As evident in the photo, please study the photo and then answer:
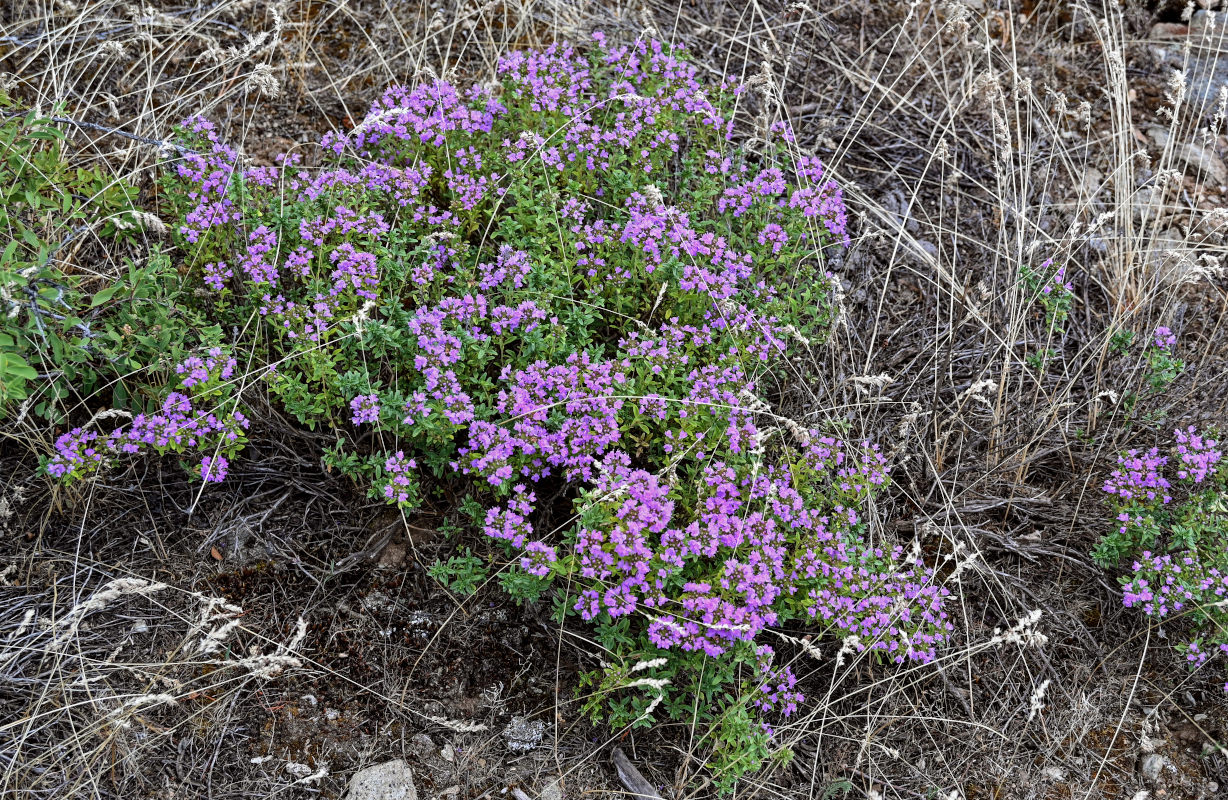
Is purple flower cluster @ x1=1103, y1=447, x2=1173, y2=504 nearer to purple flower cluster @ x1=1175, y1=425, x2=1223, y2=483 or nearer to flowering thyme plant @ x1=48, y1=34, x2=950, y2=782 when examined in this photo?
purple flower cluster @ x1=1175, y1=425, x2=1223, y2=483

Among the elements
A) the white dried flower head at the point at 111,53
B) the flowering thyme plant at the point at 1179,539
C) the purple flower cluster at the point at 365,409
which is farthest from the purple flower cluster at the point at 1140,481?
the white dried flower head at the point at 111,53

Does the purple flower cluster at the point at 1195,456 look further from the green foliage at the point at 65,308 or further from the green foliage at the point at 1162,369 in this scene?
the green foliage at the point at 65,308

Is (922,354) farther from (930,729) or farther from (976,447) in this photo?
(930,729)

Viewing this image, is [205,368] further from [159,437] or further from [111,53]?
[111,53]

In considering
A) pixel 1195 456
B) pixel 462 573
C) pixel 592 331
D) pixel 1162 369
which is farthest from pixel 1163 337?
pixel 462 573

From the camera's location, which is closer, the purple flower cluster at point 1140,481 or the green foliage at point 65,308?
the green foliage at point 65,308

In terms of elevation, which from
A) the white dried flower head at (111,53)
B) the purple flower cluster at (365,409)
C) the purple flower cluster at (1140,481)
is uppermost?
the white dried flower head at (111,53)

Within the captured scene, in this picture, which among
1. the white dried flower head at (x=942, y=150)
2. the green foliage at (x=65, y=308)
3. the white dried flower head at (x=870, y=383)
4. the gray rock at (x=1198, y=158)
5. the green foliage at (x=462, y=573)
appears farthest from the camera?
the gray rock at (x=1198, y=158)
